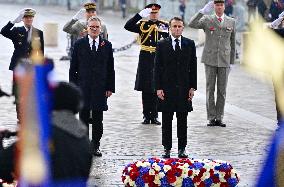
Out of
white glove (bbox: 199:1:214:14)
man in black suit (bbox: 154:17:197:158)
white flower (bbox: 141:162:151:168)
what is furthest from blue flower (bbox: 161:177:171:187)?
white glove (bbox: 199:1:214:14)

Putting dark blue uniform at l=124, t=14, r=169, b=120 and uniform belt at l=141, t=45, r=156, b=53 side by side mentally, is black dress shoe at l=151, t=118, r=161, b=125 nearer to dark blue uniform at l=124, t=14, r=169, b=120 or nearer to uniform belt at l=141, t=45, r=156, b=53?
dark blue uniform at l=124, t=14, r=169, b=120

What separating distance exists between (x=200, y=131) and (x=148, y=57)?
1.55m

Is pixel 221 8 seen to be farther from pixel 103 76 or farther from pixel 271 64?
pixel 271 64

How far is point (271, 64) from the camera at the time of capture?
5281 millimetres

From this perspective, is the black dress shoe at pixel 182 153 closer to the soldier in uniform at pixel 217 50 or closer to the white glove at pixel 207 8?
the soldier in uniform at pixel 217 50

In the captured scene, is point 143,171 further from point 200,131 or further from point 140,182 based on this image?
point 200,131

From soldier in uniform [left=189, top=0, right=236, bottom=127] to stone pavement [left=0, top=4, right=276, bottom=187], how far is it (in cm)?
33

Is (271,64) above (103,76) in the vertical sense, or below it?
above

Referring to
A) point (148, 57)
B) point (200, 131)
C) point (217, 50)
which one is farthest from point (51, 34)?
point (200, 131)

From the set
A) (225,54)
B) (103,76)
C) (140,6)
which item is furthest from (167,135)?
(140,6)

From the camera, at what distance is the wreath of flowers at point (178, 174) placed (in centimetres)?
985

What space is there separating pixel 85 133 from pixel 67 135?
0.66ft

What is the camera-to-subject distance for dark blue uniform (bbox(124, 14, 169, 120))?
15000 mm

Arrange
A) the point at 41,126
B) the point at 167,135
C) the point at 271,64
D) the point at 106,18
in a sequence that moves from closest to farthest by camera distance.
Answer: the point at 41,126, the point at 271,64, the point at 167,135, the point at 106,18
